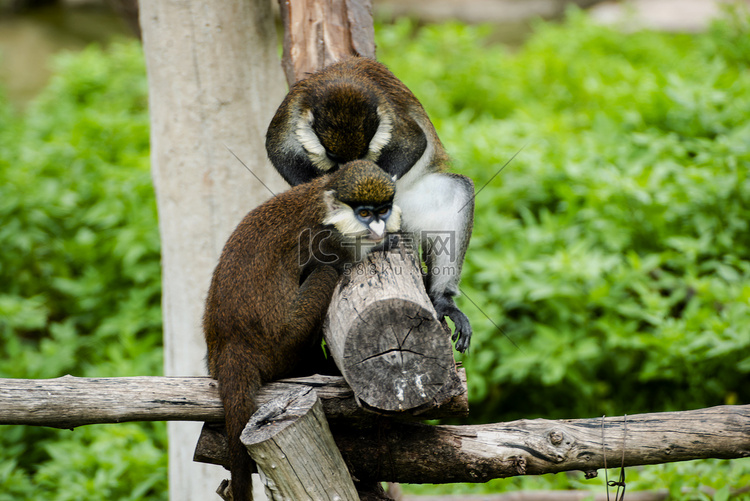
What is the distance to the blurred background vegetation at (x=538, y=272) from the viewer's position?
4.86m

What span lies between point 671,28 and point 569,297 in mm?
10394

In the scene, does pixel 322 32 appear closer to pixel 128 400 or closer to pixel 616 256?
pixel 128 400

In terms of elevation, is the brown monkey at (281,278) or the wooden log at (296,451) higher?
the brown monkey at (281,278)

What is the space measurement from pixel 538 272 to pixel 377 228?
8.94 feet

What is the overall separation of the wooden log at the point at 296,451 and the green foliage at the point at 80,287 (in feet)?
8.18

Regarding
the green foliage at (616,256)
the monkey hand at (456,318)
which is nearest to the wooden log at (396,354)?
the monkey hand at (456,318)

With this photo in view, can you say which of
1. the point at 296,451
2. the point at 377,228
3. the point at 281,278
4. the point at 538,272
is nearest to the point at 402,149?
the point at 377,228

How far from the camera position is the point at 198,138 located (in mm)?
4293

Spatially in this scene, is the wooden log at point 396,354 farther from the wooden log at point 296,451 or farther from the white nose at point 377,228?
the white nose at point 377,228

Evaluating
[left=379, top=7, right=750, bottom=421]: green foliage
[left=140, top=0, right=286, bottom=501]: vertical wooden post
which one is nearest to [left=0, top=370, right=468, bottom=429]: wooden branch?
[left=140, top=0, right=286, bottom=501]: vertical wooden post

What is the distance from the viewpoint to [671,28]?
43.8ft

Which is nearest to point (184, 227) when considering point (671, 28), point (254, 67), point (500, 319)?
point (254, 67)

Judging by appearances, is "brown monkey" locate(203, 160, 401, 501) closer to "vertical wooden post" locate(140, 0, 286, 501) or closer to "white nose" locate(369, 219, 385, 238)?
"white nose" locate(369, 219, 385, 238)

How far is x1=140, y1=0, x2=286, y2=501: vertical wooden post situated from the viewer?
4.24 metres
